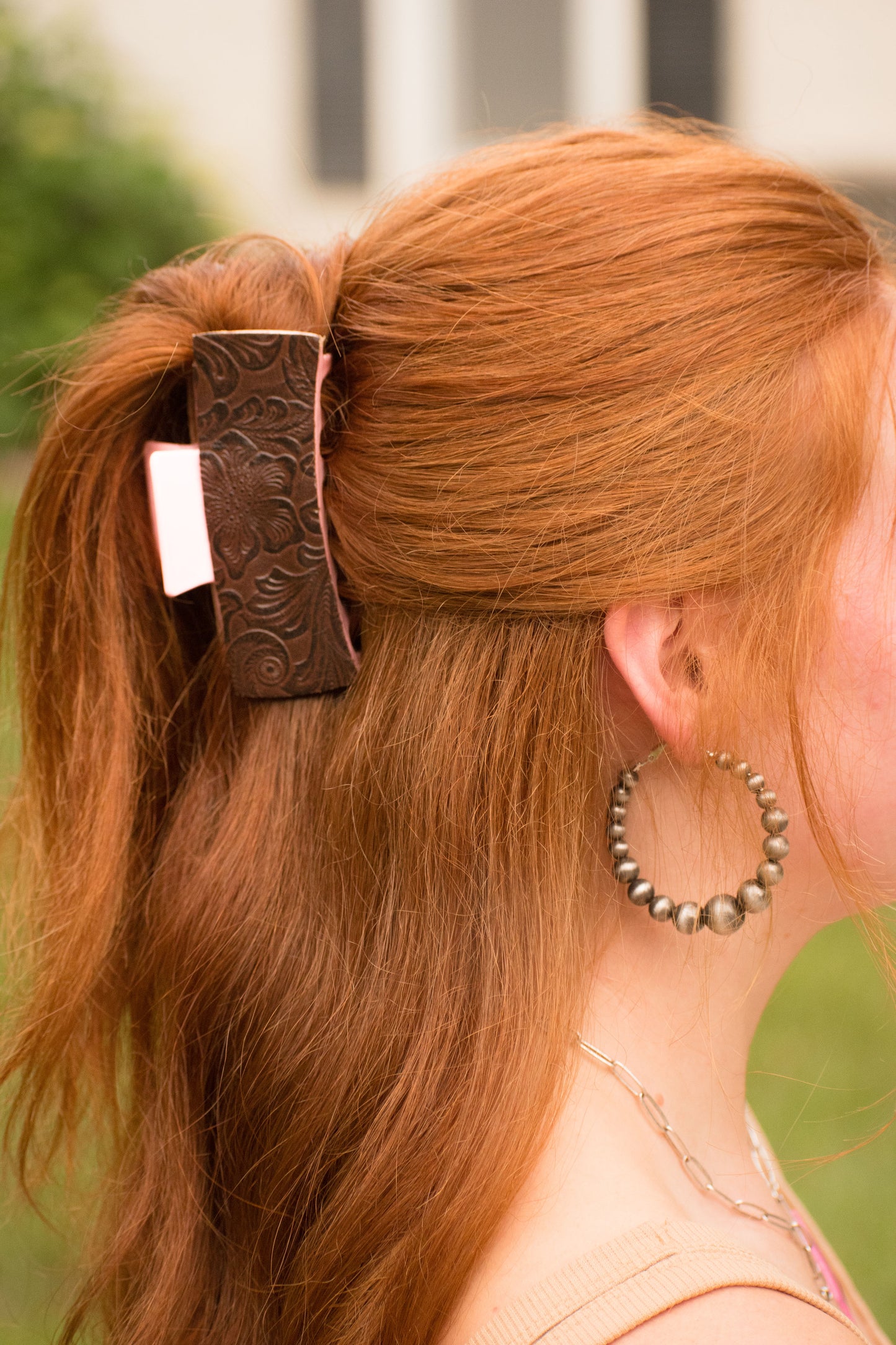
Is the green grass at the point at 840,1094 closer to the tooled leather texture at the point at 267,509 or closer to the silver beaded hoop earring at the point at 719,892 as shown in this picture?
the silver beaded hoop earring at the point at 719,892

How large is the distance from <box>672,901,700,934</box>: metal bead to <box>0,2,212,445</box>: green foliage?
395cm

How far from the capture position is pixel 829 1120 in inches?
77.7

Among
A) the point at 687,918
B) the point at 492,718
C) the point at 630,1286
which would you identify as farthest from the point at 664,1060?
the point at 492,718

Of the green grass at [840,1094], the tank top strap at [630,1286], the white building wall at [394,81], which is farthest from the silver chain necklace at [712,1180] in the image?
the white building wall at [394,81]

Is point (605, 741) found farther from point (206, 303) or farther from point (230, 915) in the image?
point (206, 303)

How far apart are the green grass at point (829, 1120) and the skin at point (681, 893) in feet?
3.40

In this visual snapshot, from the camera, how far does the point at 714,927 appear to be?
1.03 meters

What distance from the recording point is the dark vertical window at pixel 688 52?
5.55 metres

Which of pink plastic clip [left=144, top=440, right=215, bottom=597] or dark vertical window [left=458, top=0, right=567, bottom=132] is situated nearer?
pink plastic clip [left=144, top=440, right=215, bottom=597]

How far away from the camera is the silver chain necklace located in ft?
3.48

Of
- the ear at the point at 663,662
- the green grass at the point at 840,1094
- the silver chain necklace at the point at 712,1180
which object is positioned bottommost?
the green grass at the point at 840,1094

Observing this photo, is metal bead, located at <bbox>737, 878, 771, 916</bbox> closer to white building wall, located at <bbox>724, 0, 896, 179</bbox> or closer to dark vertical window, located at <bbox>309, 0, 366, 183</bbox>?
white building wall, located at <bbox>724, 0, 896, 179</bbox>

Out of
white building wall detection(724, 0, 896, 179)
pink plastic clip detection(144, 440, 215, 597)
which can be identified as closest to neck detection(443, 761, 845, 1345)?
pink plastic clip detection(144, 440, 215, 597)

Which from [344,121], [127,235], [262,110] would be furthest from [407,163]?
[127,235]
